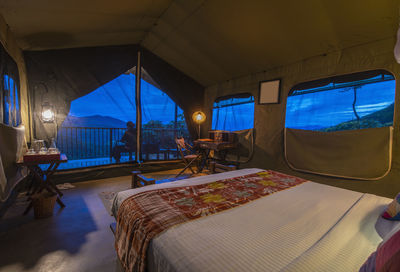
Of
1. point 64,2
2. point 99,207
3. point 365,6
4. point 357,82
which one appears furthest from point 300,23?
point 99,207

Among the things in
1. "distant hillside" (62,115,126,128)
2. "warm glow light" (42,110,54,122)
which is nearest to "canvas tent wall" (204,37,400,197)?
"distant hillside" (62,115,126,128)

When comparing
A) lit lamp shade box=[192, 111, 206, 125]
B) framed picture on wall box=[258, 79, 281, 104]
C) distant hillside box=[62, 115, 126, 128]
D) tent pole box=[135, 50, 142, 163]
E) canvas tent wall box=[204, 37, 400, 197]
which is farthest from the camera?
lit lamp shade box=[192, 111, 206, 125]

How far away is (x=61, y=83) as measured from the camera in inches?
131

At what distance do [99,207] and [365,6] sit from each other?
4.04 meters

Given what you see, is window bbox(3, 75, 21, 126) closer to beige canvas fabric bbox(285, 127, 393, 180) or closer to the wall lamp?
the wall lamp

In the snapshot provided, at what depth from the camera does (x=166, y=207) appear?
109 centimetres

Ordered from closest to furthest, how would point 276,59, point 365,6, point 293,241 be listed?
point 293,241
point 365,6
point 276,59

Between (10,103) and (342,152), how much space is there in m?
4.45

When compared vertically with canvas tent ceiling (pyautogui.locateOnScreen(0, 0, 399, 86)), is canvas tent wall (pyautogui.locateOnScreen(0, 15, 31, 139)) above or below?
below

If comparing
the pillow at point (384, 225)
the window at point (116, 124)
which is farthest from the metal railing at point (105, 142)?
the pillow at point (384, 225)

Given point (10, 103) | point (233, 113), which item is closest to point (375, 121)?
point (233, 113)

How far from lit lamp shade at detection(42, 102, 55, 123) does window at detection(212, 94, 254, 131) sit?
3.41 m

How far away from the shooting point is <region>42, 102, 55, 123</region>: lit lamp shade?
9.92ft

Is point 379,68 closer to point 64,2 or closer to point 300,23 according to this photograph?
point 300,23
